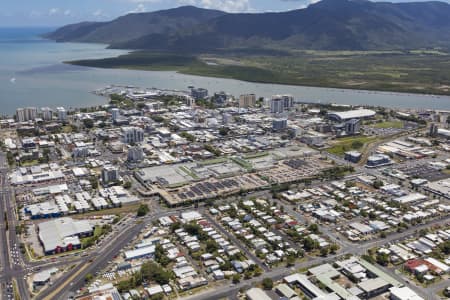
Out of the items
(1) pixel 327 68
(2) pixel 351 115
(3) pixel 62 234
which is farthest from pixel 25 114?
(1) pixel 327 68

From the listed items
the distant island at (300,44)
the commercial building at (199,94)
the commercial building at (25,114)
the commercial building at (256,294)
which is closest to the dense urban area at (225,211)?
the commercial building at (256,294)

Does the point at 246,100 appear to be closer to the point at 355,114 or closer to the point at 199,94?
the point at 199,94

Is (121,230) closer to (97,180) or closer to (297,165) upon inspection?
(97,180)

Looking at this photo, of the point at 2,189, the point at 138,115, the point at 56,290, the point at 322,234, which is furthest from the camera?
the point at 138,115

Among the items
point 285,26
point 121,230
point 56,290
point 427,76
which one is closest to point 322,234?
point 121,230

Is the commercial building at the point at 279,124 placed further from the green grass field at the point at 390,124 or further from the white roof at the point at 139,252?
the white roof at the point at 139,252

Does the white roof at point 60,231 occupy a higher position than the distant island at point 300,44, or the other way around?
the distant island at point 300,44

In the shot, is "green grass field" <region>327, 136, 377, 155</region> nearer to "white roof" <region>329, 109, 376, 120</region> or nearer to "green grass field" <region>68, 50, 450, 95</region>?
"white roof" <region>329, 109, 376, 120</region>
